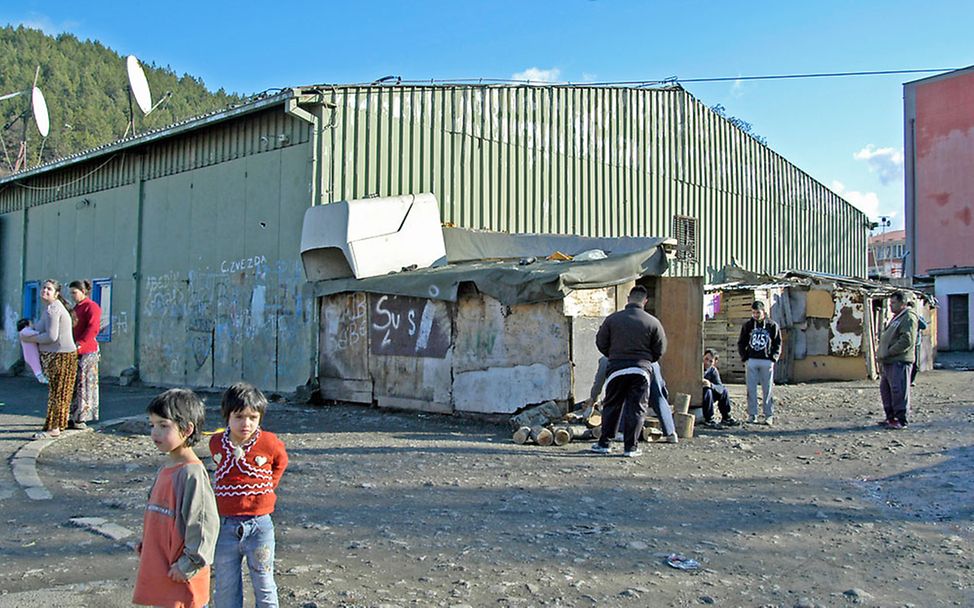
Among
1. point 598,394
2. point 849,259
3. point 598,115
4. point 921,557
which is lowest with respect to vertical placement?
point 921,557

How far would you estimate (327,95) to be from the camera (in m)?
12.1

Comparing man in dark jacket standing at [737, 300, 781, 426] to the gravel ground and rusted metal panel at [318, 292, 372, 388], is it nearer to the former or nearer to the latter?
the gravel ground

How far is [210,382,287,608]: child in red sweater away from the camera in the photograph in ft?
10.8

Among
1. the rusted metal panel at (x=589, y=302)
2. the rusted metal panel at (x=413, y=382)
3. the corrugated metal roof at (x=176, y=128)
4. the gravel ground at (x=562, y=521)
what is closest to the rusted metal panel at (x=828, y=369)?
the gravel ground at (x=562, y=521)

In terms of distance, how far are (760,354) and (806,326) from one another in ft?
27.3

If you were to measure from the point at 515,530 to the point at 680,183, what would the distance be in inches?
617

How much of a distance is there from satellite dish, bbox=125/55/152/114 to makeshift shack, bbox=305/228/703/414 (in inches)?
356

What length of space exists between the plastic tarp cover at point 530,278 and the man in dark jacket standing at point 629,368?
Result: 132 cm

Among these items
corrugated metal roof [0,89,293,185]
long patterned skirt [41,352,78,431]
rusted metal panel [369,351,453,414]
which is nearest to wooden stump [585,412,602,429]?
rusted metal panel [369,351,453,414]

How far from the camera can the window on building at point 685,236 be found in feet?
63.9

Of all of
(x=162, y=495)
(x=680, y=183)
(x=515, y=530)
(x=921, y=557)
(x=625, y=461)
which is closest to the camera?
(x=162, y=495)

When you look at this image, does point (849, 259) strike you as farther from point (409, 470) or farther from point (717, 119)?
point (409, 470)

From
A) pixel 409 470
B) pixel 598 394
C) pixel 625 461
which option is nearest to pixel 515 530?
pixel 409 470

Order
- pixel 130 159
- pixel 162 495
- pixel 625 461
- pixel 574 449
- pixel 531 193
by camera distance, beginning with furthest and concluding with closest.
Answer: pixel 130 159 < pixel 531 193 < pixel 574 449 < pixel 625 461 < pixel 162 495
